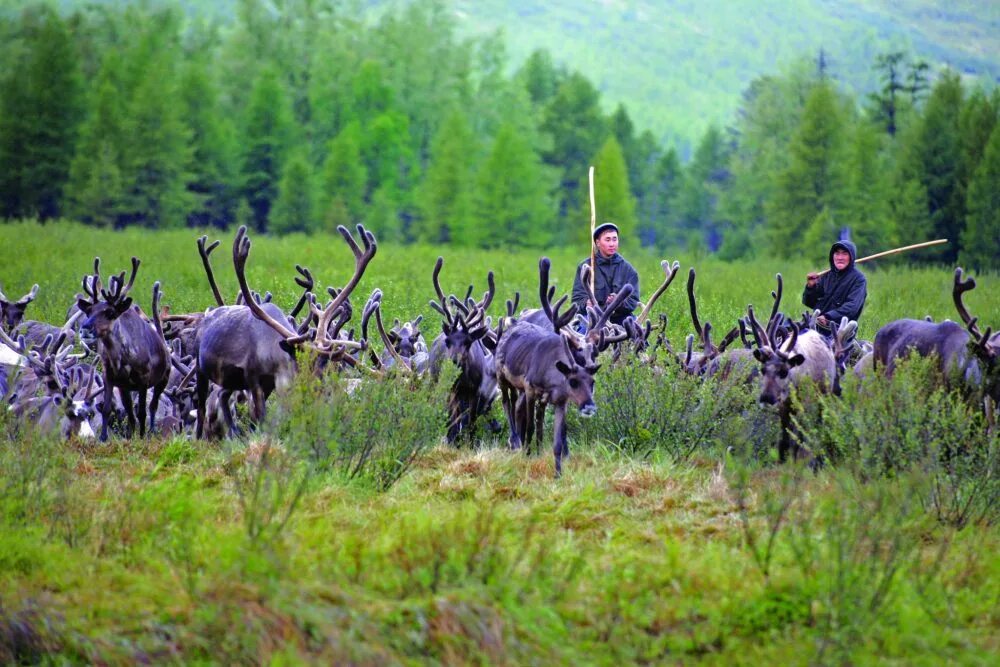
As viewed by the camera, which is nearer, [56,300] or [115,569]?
[115,569]

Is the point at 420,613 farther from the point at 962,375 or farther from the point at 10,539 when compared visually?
the point at 962,375

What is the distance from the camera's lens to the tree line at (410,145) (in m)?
44.9

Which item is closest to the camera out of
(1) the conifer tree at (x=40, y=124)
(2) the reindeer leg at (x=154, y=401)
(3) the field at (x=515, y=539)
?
(3) the field at (x=515, y=539)

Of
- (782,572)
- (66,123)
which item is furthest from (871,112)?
(782,572)

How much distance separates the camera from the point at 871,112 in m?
55.3

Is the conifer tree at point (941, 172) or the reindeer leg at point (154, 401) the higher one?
the conifer tree at point (941, 172)

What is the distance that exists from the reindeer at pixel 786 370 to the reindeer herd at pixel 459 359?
13 mm

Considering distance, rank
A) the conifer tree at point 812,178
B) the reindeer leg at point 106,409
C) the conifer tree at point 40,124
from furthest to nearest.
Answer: the conifer tree at point 40,124 < the conifer tree at point 812,178 < the reindeer leg at point 106,409

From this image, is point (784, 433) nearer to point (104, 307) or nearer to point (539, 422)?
point (539, 422)

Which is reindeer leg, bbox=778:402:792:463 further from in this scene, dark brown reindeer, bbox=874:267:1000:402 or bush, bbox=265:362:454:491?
bush, bbox=265:362:454:491

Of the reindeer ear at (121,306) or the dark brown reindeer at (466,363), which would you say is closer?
the reindeer ear at (121,306)

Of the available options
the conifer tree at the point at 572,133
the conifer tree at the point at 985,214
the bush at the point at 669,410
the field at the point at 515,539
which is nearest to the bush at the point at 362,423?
the field at the point at 515,539

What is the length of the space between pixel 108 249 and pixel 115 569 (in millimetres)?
25239

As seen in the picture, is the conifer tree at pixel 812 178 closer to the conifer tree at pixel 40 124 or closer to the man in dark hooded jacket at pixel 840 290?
the conifer tree at pixel 40 124
